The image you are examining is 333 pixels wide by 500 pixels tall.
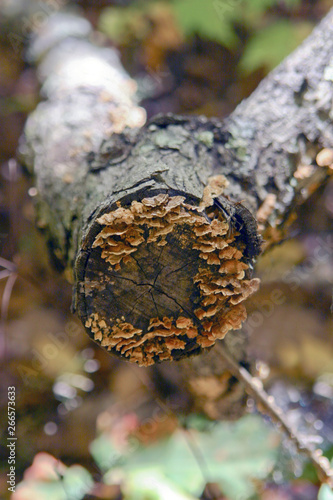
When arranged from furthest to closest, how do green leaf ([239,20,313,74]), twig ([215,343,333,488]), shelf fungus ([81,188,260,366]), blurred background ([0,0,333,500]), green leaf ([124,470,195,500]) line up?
green leaf ([239,20,313,74]) < blurred background ([0,0,333,500]) < green leaf ([124,470,195,500]) < twig ([215,343,333,488]) < shelf fungus ([81,188,260,366])

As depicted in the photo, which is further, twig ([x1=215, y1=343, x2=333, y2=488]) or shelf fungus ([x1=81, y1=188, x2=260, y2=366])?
twig ([x1=215, y1=343, x2=333, y2=488])

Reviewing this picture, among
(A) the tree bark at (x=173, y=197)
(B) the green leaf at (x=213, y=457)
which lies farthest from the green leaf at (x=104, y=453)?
(A) the tree bark at (x=173, y=197)

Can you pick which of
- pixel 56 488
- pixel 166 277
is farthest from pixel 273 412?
pixel 56 488

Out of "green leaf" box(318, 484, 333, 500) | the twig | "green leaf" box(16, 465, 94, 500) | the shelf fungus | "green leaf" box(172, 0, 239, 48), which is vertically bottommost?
"green leaf" box(16, 465, 94, 500)

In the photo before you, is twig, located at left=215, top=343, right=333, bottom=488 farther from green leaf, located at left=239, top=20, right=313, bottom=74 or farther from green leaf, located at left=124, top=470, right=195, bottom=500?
green leaf, located at left=239, top=20, right=313, bottom=74

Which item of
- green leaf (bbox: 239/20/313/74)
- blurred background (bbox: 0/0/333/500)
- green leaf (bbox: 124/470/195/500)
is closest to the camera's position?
green leaf (bbox: 124/470/195/500)

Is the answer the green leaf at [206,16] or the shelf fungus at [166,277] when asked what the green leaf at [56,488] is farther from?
the green leaf at [206,16]

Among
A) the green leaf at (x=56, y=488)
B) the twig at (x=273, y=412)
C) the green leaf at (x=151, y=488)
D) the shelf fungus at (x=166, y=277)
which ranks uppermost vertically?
the shelf fungus at (x=166, y=277)

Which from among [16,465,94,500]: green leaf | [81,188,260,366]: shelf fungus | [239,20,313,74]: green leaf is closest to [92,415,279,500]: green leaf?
[16,465,94,500]: green leaf
